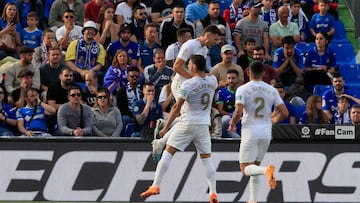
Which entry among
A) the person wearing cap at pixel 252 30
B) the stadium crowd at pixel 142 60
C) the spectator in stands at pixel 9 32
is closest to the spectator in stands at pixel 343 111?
the stadium crowd at pixel 142 60

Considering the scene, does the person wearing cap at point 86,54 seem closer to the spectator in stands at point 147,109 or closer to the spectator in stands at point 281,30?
the spectator in stands at point 147,109

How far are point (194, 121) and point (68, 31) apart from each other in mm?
6120

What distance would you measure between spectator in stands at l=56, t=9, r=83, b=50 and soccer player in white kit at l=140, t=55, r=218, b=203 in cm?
569

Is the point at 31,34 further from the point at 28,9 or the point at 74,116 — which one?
the point at 74,116

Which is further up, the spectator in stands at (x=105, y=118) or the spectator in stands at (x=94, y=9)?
the spectator in stands at (x=94, y=9)

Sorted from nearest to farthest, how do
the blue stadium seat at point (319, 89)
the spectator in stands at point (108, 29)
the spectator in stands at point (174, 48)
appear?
the spectator in stands at point (174, 48), the blue stadium seat at point (319, 89), the spectator in stands at point (108, 29)

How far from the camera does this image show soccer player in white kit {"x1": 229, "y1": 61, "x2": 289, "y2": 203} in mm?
13414

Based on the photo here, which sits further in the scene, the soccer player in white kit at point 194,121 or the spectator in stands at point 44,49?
the spectator in stands at point 44,49

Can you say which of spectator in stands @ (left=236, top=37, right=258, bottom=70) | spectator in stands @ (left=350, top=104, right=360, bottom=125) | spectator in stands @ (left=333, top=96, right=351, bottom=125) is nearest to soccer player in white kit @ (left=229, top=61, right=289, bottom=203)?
spectator in stands @ (left=350, top=104, right=360, bottom=125)

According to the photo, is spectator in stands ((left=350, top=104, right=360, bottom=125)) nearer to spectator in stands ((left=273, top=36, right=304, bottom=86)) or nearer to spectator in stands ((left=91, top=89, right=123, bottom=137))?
spectator in stands ((left=273, top=36, right=304, bottom=86))

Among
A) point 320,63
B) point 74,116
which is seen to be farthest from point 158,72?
point 320,63

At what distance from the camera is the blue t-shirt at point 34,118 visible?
648 inches

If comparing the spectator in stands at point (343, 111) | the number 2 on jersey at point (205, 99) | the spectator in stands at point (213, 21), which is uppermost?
the spectator in stands at point (213, 21)

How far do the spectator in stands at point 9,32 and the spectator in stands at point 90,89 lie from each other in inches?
81.4
